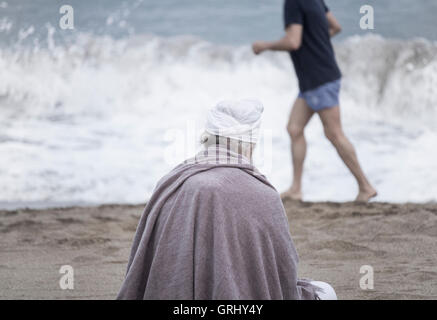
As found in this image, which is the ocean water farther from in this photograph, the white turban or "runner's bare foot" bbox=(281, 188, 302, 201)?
the white turban

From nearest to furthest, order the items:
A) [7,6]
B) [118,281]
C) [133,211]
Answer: [118,281]
[133,211]
[7,6]

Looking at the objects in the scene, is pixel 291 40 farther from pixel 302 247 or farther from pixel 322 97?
pixel 302 247

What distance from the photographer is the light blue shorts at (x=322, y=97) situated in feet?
19.4

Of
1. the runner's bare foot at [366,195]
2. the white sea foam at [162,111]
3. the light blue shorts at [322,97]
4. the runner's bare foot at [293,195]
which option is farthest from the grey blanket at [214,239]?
the white sea foam at [162,111]

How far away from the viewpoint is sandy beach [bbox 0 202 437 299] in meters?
3.86

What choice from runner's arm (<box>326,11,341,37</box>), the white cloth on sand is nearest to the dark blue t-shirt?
runner's arm (<box>326,11,341,37</box>)

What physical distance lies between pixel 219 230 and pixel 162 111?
351 inches

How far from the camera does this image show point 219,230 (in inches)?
96.1

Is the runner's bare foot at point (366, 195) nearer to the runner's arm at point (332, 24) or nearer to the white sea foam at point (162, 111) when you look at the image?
the runner's arm at point (332, 24)

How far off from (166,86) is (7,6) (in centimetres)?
266

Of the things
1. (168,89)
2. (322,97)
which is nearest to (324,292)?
(322,97)

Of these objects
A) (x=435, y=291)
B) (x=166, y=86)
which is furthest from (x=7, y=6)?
(x=435, y=291)

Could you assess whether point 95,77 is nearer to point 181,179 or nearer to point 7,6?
point 7,6
